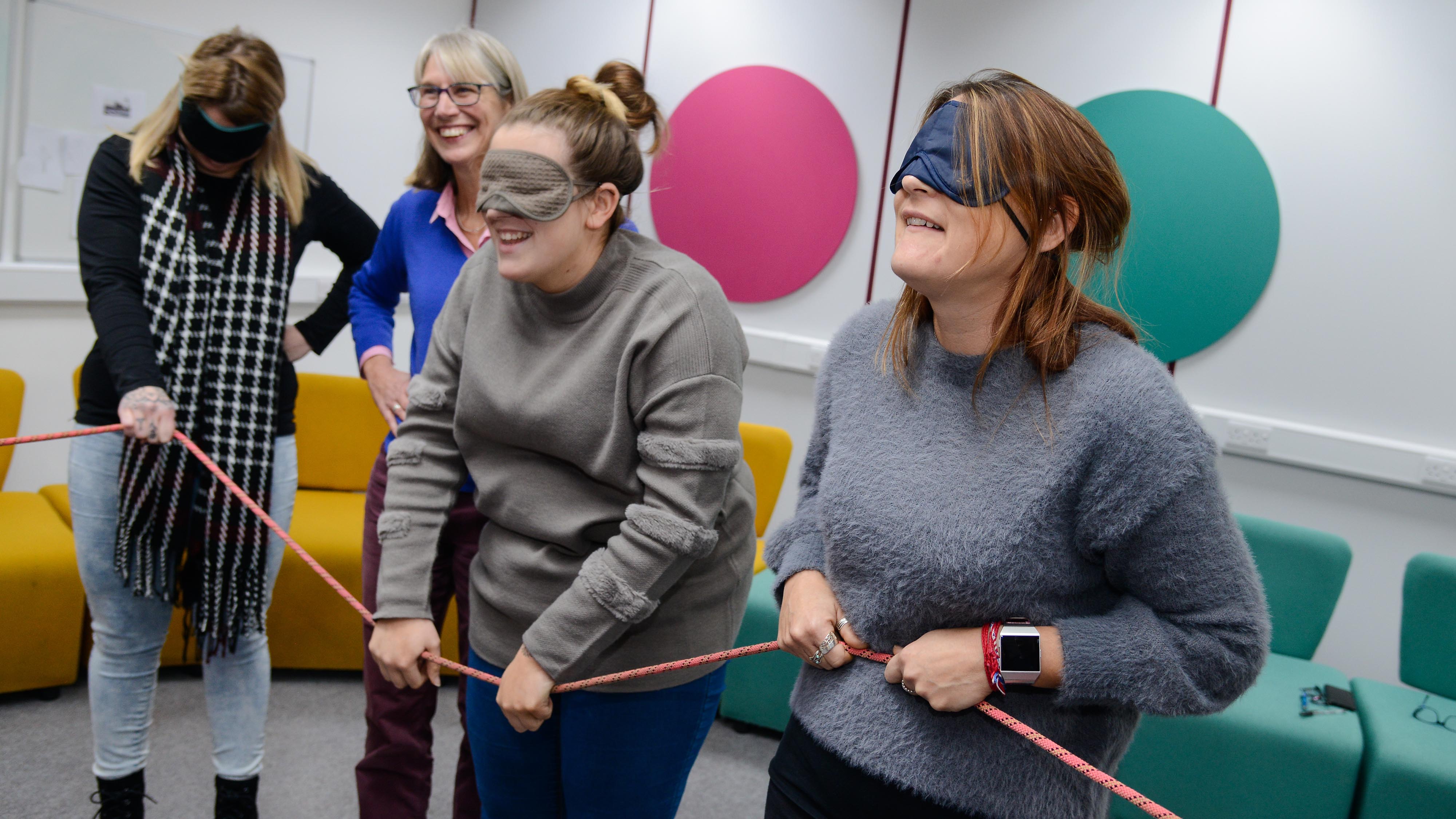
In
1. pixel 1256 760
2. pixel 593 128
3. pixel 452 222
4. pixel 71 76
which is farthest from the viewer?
pixel 71 76

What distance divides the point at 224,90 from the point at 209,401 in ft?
2.11

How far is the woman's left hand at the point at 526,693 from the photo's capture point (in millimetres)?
1374

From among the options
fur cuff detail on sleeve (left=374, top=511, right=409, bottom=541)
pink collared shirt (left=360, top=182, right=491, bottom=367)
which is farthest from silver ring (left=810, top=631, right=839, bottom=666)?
pink collared shirt (left=360, top=182, right=491, bottom=367)

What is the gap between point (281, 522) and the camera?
7.47ft

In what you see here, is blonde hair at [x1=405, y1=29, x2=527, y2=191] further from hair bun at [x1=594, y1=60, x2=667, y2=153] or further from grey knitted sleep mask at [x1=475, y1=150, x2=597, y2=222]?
grey knitted sleep mask at [x1=475, y1=150, x2=597, y2=222]

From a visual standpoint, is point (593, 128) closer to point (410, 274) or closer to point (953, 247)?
point (953, 247)

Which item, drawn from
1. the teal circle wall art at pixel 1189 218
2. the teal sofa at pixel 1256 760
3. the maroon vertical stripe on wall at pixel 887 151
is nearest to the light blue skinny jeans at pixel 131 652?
the teal sofa at pixel 1256 760

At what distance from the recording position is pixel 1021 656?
3.31 ft

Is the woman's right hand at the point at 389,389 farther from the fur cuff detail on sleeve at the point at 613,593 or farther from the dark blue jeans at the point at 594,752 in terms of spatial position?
the fur cuff detail on sleeve at the point at 613,593

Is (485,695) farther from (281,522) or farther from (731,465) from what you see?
(281,522)

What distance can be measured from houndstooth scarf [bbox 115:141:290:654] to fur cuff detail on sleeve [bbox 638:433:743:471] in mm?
1232

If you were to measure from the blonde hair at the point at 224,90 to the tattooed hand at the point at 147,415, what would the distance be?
0.43m

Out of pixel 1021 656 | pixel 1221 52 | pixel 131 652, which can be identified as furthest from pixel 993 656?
pixel 1221 52

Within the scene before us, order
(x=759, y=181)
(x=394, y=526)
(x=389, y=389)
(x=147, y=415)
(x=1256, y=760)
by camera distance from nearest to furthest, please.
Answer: (x=394, y=526)
(x=147, y=415)
(x=389, y=389)
(x=1256, y=760)
(x=759, y=181)
